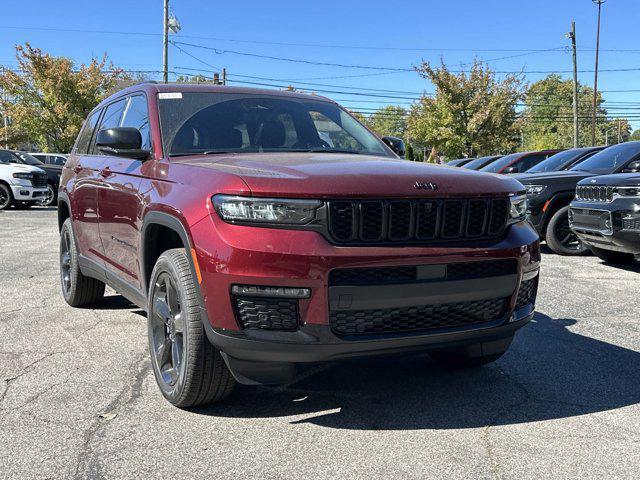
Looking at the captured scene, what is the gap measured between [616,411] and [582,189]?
17.3 feet

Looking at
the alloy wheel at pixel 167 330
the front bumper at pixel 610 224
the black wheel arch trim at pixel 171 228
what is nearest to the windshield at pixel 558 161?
the front bumper at pixel 610 224

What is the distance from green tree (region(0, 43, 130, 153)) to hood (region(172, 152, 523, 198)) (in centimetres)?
3232

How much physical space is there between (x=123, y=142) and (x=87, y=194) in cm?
138

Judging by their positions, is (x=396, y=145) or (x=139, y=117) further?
(x=396, y=145)

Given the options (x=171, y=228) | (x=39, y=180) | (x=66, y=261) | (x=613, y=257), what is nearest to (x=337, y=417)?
(x=171, y=228)

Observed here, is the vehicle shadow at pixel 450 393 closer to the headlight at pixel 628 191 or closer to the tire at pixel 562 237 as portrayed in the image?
the headlight at pixel 628 191

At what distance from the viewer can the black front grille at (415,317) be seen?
2846 millimetres

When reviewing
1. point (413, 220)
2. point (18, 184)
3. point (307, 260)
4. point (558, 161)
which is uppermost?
point (558, 161)

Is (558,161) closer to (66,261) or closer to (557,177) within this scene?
(557,177)

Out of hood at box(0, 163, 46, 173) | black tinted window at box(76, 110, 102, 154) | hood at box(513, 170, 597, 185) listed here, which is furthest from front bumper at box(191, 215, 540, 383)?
hood at box(0, 163, 46, 173)

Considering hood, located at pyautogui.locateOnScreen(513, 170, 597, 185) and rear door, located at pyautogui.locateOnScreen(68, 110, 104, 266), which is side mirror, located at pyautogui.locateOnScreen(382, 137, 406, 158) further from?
hood, located at pyautogui.locateOnScreen(513, 170, 597, 185)

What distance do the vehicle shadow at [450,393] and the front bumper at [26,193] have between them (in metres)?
16.6

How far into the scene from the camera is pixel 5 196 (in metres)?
18.2

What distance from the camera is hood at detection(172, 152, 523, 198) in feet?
9.25
